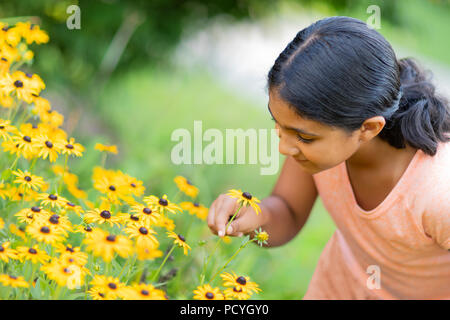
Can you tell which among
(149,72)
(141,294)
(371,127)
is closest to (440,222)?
(371,127)

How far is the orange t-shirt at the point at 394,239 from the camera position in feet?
4.80

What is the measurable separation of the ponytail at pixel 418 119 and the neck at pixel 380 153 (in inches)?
0.7

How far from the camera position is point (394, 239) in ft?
5.22

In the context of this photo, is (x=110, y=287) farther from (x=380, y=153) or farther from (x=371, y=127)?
(x=380, y=153)

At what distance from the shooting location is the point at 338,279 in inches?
75.4

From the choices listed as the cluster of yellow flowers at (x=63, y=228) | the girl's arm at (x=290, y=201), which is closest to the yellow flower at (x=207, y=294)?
the cluster of yellow flowers at (x=63, y=228)

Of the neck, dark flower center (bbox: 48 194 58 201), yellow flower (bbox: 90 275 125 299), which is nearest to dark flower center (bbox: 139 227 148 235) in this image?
yellow flower (bbox: 90 275 125 299)

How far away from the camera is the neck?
1546 millimetres

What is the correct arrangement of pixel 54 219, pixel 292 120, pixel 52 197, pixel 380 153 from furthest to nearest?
pixel 380 153
pixel 292 120
pixel 52 197
pixel 54 219

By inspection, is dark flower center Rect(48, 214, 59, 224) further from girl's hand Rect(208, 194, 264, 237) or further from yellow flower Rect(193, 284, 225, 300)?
girl's hand Rect(208, 194, 264, 237)

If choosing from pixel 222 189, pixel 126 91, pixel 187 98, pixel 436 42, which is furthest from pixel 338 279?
pixel 436 42

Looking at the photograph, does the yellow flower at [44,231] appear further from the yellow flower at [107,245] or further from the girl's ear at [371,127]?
the girl's ear at [371,127]

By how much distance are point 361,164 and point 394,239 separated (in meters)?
0.23
